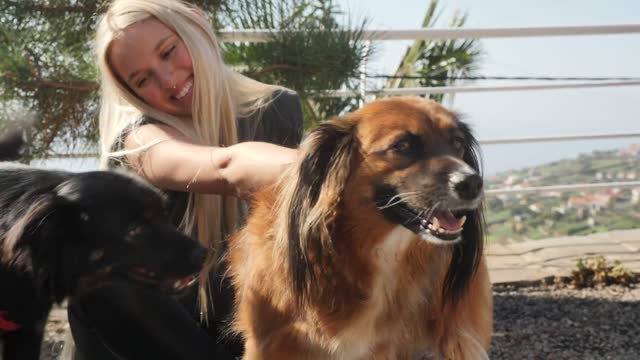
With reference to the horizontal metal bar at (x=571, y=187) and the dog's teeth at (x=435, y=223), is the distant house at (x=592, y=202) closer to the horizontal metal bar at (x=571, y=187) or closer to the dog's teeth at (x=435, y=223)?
the horizontal metal bar at (x=571, y=187)

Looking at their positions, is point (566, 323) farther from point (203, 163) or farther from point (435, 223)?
point (203, 163)

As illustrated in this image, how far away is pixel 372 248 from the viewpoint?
219 cm

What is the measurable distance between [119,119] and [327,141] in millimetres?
878

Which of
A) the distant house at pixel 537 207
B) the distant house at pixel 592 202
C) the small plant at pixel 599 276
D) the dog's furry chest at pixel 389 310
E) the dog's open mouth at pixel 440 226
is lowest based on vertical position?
the small plant at pixel 599 276

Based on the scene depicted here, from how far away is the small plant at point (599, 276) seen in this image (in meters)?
4.83

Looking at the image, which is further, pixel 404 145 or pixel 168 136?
pixel 168 136

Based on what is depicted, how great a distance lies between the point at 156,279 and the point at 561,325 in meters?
2.69

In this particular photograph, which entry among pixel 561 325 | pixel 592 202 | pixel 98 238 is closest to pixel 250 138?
pixel 98 238

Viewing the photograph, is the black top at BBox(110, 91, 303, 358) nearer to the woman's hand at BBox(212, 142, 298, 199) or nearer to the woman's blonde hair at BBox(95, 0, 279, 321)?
the woman's blonde hair at BBox(95, 0, 279, 321)

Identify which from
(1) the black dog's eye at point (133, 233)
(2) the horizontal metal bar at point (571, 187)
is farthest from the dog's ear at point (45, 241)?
(2) the horizontal metal bar at point (571, 187)

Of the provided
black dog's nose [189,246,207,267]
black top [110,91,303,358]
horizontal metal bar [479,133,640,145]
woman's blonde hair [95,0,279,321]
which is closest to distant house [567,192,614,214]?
horizontal metal bar [479,133,640,145]

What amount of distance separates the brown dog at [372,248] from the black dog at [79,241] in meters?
0.25

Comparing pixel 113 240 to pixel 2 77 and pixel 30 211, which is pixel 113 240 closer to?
pixel 30 211

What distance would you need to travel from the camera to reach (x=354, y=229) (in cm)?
216
